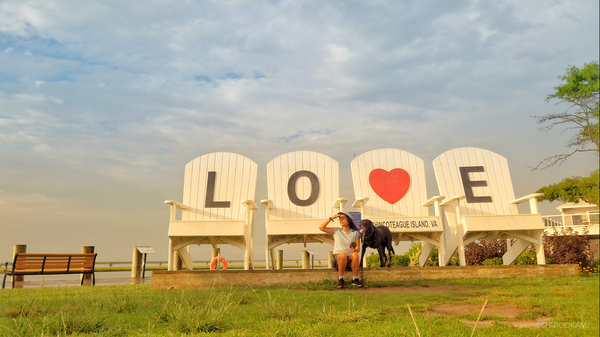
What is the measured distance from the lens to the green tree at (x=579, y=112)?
0.88m

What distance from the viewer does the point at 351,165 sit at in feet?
26.2

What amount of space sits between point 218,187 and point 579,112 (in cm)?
748

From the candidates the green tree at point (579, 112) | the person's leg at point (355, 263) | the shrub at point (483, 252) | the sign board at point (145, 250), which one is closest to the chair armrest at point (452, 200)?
the person's leg at point (355, 263)

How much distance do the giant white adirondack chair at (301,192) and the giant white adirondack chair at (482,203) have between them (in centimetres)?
214

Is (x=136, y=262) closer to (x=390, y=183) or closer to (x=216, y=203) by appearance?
(x=216, y=203)

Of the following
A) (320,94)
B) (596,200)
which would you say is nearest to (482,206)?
(320,94)

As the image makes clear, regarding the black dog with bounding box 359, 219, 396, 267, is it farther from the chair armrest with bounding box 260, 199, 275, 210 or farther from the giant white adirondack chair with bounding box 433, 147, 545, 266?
the chair armrest with bounding box 260, 199, 275, 210

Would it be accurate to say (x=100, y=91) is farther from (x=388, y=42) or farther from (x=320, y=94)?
(x=388, y=42)

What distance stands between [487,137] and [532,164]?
0.21 meters

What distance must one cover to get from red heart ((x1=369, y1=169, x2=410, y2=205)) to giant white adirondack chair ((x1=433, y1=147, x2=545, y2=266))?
66 cm

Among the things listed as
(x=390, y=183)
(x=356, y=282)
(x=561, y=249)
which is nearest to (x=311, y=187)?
(x=390, y=183)

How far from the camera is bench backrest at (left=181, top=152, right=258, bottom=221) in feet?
26.1

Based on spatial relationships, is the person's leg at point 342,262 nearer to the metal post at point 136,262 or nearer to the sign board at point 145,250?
the sign board at point 145,250

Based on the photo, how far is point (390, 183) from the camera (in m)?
7.95
